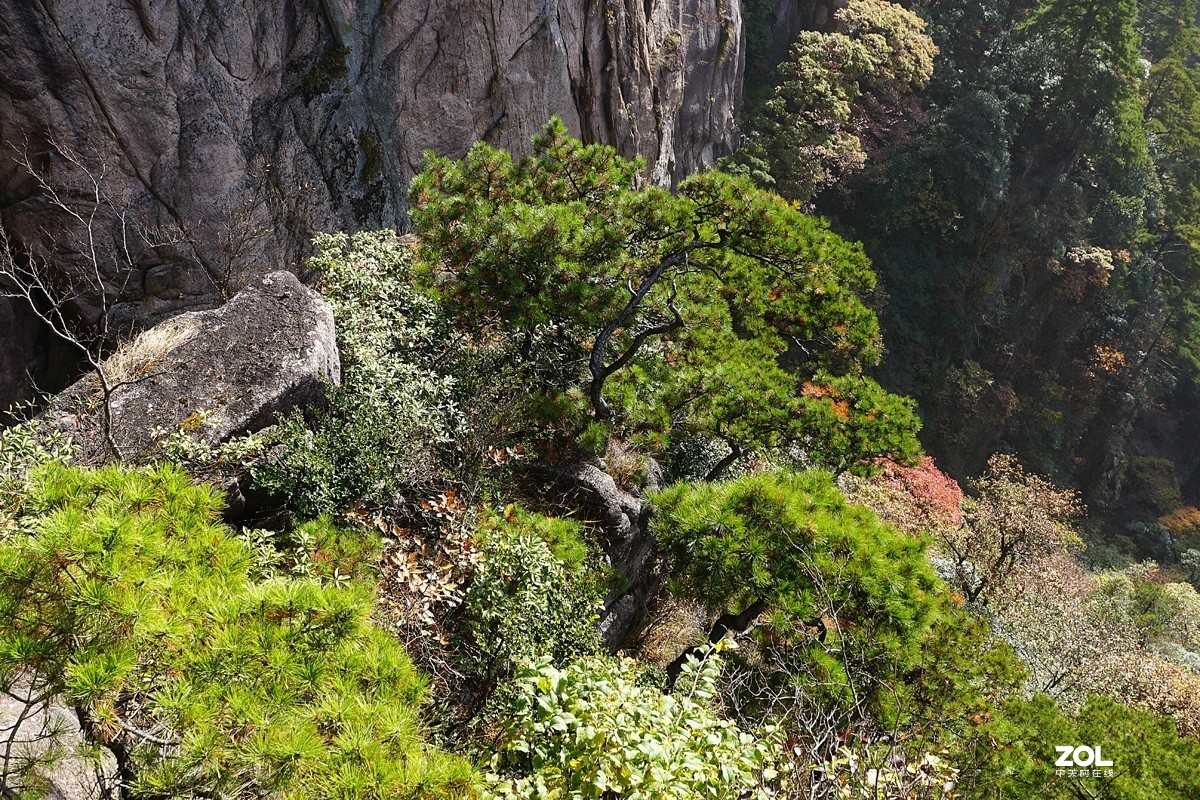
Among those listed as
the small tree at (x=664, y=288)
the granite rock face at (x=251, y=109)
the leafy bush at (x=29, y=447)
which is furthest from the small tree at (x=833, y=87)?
the leafy bush at (x=29, y=447)

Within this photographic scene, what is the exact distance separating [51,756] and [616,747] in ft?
5.55

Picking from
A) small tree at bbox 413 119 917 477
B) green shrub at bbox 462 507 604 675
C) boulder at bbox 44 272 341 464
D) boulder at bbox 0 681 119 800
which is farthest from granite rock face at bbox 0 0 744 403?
boulder at bbox 0 681 119 800

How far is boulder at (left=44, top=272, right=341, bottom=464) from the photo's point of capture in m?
4.31

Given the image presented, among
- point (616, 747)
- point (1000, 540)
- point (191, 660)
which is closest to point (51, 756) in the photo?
point (191, 660)

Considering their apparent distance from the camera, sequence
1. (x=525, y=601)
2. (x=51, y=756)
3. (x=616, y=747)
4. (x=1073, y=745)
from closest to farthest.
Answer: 1. (x=51, y=756)
2. (x=616, y=747)
3. (x=525, y=601)
4. (x=1073, y=745)

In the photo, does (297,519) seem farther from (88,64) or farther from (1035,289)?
(1035,289)

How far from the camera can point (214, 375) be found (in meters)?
4.67

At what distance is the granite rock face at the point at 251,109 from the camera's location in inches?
317

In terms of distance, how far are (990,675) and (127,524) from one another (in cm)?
644

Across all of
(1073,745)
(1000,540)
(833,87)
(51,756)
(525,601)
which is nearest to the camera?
(51,756)

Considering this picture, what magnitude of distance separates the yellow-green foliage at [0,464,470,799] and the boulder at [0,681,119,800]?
87 mm

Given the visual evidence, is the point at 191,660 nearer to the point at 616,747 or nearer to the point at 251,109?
the point at 616,747

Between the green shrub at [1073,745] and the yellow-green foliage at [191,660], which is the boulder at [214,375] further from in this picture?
the green shrub at [1073,745]

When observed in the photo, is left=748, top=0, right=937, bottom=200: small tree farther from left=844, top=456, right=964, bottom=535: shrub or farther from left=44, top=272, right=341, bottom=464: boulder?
left=44, top=272, right=341, bottom=464: boulder
